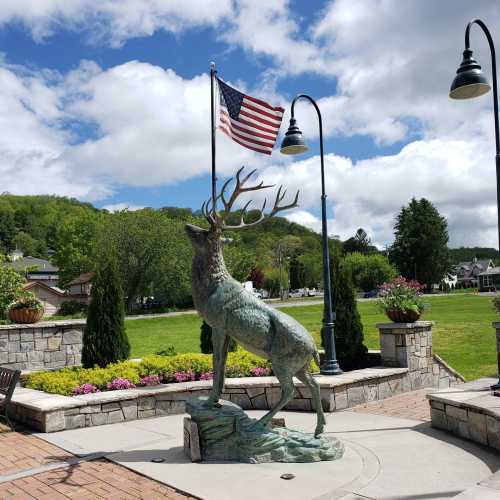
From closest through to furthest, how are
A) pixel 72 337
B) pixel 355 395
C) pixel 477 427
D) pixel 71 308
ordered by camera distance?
pixel 477 427 < pixel 355 395 < pixel 72 337 < pixel 71 308

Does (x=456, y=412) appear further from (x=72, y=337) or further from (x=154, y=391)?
(x=72, y=337)

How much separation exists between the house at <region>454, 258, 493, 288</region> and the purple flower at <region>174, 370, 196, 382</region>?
106 metres

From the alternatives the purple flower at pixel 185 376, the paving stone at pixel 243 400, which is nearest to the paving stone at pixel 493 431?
the paving stone at pixel 243 400

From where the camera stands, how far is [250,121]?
29.6ft

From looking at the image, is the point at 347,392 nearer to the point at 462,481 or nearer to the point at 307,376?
the point at 307,376

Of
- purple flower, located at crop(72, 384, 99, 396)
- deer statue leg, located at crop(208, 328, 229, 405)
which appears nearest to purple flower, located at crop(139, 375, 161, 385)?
purple flower, located at crop(72, 384, 99, 396)

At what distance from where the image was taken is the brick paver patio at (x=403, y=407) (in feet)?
24.6

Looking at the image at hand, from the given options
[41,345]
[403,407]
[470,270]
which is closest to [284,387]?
[403,407]

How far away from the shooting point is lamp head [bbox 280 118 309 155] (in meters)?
9.11

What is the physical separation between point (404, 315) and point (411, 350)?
Answer: 0.69 meters

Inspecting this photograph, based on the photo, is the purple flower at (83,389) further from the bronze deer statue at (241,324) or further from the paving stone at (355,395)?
the paving stone at (355,395)

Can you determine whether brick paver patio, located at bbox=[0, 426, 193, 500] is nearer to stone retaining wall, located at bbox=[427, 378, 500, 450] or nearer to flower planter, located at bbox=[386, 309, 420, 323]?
stone retaining wall, located at bbox=[427, 378, 500, 450]

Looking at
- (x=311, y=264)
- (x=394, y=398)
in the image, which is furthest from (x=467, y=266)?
(x=394, y=398)

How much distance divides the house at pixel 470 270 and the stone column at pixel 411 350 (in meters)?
103
